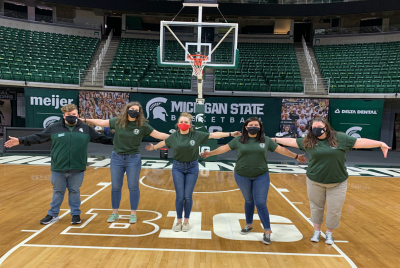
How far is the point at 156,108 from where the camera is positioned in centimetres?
1677

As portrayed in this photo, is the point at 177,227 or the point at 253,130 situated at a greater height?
the point at 253,130

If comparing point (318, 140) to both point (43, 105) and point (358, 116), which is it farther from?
point (43, 105)

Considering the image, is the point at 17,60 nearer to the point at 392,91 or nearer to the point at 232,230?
the point at 232,230

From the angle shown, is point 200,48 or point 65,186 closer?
point 65,186

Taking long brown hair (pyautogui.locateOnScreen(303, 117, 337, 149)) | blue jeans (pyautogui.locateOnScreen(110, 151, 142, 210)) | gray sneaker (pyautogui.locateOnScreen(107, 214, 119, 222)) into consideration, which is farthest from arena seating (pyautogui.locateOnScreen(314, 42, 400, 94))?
gray sneaker (pyautogui.locateOnScreen(107, 214, 119, 222))

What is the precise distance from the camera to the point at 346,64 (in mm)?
19484

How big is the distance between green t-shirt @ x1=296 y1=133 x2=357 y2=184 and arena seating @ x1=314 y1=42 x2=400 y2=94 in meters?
14.7

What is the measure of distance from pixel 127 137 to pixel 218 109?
12.7m

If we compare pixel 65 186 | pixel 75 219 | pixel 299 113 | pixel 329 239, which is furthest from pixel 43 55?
pixel 329 239

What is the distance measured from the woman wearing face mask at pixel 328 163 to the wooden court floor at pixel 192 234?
0.72 metres

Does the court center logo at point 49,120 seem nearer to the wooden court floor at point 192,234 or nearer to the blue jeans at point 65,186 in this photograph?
the wooden court floor at point 192,234

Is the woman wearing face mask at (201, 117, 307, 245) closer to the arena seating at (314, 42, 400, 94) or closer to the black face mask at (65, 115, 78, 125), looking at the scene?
the black face mask at (65, 115, 78, 125)

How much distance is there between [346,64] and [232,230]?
61.5 ft

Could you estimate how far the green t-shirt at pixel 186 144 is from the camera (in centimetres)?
424
